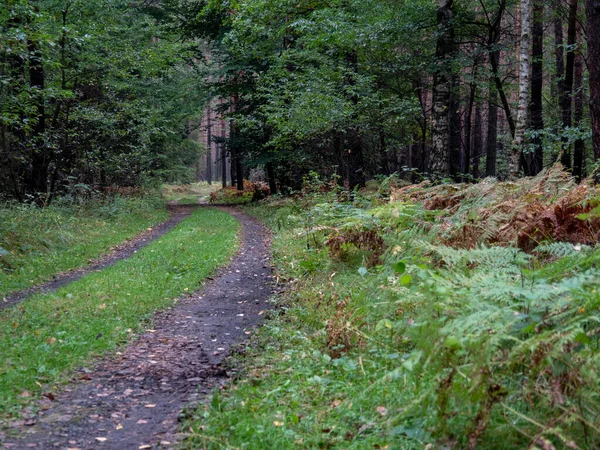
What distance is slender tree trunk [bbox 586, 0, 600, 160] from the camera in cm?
983

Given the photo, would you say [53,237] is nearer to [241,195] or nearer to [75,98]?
[75,98]

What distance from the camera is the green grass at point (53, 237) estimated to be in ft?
36.1

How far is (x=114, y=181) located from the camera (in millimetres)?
28562

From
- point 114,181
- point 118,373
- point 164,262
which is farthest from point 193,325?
point 114,181

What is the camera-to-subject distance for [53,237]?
14164mm

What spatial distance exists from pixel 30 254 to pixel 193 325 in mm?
6847

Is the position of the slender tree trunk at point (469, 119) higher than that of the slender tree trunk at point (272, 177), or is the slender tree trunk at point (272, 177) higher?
the slender tree trunk at point (469, 119)

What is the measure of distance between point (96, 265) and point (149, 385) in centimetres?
788

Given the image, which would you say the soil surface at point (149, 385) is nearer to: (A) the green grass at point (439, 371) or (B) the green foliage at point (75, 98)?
(A) the green grass at point (439, 371)

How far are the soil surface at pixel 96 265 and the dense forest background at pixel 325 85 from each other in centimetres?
402

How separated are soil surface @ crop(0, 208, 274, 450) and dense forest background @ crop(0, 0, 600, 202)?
7347 millimetres

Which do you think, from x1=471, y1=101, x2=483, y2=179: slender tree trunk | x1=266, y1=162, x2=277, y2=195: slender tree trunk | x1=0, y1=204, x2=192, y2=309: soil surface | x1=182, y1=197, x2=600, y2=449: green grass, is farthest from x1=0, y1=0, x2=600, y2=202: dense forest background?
x1=182, y1=197, x2=600, y2=449: green grass

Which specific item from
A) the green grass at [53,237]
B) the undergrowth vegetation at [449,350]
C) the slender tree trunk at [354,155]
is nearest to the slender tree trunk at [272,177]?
the slender tree trunk at [354,155]

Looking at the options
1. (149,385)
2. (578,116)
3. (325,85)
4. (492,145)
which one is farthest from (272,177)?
(149,385)
